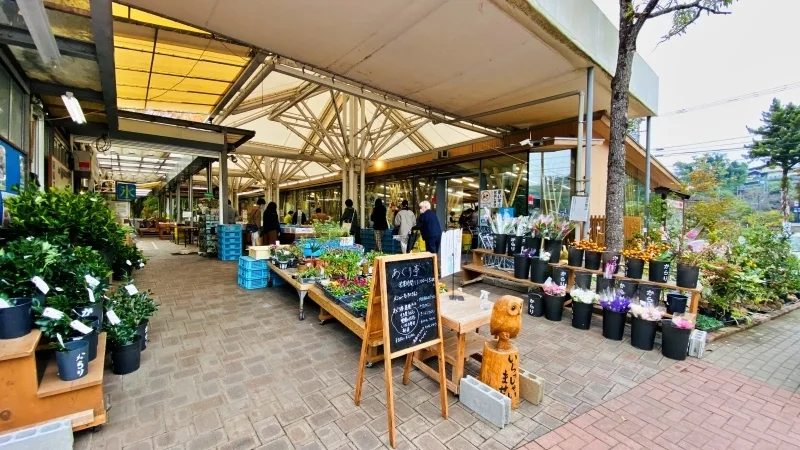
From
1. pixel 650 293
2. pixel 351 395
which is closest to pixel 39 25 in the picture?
pixel 351 395

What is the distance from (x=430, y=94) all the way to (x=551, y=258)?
12.9ft

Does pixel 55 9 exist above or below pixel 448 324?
above

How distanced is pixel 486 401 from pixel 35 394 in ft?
9.35

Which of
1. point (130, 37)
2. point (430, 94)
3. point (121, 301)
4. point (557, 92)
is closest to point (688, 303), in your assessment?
point (557, 92)

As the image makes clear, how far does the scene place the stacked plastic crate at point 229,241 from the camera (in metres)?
8.74

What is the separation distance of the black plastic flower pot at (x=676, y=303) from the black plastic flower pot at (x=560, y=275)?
1158 mm

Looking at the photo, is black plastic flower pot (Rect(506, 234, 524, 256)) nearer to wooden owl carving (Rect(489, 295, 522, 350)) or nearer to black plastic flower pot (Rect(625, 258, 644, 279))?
black plastic flower pot (Rect(625, 258, 644, 279))

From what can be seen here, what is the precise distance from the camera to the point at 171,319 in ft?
13.5

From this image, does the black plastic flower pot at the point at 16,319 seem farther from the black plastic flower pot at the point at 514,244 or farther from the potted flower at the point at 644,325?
the black plastic flower pot at the point at 514,244

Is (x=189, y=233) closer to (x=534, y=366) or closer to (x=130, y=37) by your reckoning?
(x=130, y=37)

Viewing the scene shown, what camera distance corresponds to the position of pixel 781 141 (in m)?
15.7

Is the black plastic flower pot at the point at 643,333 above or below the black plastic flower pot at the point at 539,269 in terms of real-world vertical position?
below

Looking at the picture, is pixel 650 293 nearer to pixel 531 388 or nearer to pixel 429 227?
pixel 531 388

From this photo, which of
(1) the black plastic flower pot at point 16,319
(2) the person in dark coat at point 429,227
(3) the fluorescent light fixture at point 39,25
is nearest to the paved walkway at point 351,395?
(1) the black plastic flower pot at point 16,319
